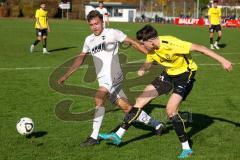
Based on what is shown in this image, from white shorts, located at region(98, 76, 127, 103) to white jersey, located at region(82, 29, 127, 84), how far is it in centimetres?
2

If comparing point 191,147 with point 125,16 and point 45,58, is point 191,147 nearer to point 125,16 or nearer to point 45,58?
point 45,58

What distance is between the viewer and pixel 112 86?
7480mm

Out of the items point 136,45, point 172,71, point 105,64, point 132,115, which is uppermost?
point 136,45

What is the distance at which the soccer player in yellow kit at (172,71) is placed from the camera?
269 inches

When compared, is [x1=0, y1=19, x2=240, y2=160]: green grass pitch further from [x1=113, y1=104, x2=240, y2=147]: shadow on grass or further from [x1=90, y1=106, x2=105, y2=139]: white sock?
[x1=90, y1=106, x2=105, y2=139]: white sock

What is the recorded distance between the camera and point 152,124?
8094 mm

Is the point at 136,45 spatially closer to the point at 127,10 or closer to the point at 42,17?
the point at 42,17

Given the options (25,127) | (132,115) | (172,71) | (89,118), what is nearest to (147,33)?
(172,71)

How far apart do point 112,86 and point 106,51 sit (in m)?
0.60

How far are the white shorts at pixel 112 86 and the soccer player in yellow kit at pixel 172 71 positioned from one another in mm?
357

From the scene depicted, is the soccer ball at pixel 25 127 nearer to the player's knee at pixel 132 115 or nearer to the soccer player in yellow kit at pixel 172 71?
the soccer player in yellow kit at pixel 172 71

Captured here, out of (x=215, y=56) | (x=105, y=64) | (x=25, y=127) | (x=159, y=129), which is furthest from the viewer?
(x=159, y=129)

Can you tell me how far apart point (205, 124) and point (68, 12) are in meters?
72.2

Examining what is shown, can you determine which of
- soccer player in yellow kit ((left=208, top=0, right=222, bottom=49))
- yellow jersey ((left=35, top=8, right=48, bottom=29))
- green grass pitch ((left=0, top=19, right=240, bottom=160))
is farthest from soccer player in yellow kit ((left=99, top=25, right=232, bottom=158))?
soccer player in yellow kit ((left=208, top=0, right=222, bottom=49))
